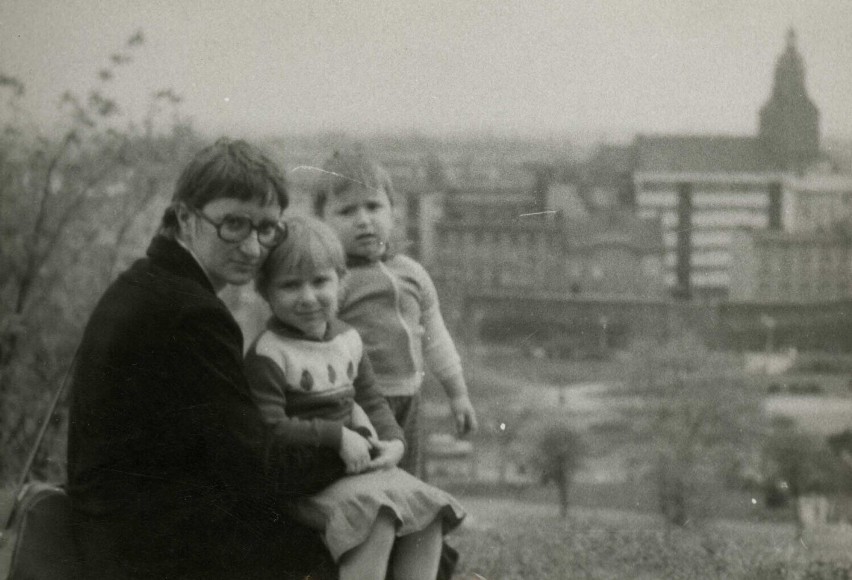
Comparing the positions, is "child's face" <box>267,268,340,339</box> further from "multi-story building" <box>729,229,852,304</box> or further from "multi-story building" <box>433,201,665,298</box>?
"multi-story building" <box>729,229,852,304</box>

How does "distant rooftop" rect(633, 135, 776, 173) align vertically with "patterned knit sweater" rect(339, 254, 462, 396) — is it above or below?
above

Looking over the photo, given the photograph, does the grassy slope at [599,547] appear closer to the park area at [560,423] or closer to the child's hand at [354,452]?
the park area at [560,423]

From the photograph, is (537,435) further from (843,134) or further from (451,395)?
(843,134)

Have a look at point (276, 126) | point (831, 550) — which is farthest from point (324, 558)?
point (831, 550)

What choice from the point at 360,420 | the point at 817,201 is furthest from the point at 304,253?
the point at 817,201

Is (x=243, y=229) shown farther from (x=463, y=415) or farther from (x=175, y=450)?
(x=463, y=415)

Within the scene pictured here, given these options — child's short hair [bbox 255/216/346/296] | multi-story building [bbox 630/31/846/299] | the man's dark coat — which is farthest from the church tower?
the man's dark coat
